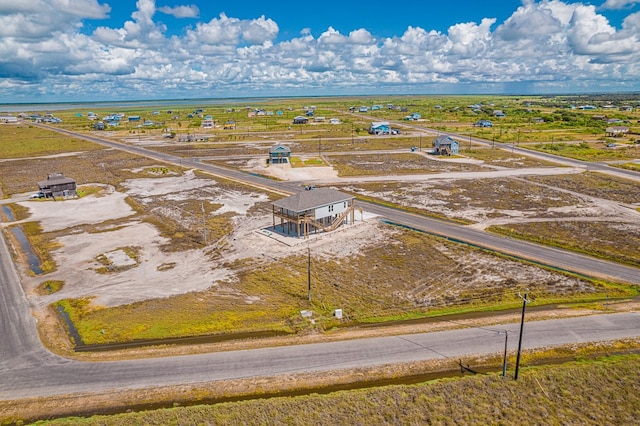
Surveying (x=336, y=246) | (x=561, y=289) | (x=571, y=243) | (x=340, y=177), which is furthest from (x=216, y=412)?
(x=340, y=177)

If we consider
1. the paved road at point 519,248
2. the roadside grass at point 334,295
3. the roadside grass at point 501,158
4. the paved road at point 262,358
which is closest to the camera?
the paved road at point 262,358

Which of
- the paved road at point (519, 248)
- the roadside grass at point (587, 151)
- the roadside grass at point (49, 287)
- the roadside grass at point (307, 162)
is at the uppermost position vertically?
the roadside grass at point (587, 151)

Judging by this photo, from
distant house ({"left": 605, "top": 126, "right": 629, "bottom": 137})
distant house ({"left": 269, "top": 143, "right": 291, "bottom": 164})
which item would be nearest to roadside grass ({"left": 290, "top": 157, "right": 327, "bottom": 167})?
distant house ({"left": 269, "top": 143, "right": 291, "bottom": 164})

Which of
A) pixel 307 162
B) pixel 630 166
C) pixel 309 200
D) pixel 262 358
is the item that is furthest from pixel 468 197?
pixel 262 358

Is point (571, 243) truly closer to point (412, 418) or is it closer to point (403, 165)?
point (412, 418)

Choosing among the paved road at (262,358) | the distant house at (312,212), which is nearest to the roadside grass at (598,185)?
the paved road at (262,358)

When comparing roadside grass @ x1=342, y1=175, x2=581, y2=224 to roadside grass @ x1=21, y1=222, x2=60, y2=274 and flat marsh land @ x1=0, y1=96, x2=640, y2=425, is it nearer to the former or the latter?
flat marsh land @ x1=0, y1=96, x2=640, y2=425

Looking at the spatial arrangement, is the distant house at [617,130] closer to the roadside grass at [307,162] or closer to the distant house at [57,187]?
the roadside grass at [307,162]
